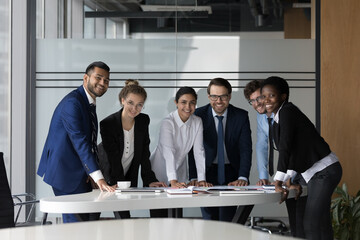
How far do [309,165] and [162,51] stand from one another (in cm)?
317

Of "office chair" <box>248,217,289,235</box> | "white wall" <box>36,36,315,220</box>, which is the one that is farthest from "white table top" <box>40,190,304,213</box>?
"white wall" <box>36,36,315,220</box>

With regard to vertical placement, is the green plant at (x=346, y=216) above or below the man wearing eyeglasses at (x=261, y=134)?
below

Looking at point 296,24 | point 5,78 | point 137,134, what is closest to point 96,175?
point 137,134

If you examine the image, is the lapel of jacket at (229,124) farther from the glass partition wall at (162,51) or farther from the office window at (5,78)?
the office window at (5,78)

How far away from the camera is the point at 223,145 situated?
487 cm

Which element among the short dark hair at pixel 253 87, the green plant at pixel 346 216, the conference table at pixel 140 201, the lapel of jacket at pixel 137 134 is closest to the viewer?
the conference table at pixel 140 201

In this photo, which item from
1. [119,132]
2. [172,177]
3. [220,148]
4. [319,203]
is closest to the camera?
[319,203]

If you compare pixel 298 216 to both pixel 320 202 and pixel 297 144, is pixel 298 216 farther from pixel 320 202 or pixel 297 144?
pixel 297 144

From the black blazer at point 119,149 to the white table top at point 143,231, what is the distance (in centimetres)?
234


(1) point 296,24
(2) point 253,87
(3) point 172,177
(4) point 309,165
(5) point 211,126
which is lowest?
(3) point 172,177

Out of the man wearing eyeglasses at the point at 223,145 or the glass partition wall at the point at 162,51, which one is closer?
the man wearing eyeglasses at the point at 223,145

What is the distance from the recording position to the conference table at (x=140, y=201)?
3215 millimetres

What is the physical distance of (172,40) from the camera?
665 centimetres

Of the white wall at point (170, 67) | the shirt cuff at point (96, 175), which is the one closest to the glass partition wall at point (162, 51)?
the white wall at point (170, 67)
